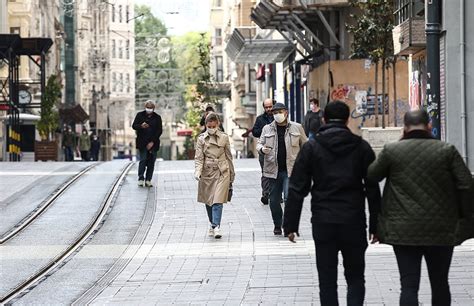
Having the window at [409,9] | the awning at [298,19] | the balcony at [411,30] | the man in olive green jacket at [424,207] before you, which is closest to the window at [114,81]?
the awning at [298,19]

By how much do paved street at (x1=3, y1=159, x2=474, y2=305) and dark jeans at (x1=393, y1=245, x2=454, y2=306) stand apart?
2.23 meters

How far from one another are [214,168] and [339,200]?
8.19 m

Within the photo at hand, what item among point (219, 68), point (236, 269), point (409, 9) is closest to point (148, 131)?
point (409, 9)

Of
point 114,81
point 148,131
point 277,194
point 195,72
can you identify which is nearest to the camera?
point 277,194

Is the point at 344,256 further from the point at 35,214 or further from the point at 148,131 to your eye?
the point at 148,131

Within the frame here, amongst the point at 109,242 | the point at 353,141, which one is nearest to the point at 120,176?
the point at 109,242

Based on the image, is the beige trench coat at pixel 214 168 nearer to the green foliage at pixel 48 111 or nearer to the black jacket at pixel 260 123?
the black jacket at pixel 260 123

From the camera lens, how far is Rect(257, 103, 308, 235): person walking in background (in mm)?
17609

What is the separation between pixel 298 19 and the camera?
45.9 metres

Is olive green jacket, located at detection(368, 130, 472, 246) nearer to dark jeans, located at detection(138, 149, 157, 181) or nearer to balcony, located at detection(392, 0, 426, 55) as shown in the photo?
dark jeans, located at detection(138, 149, 157, 181)

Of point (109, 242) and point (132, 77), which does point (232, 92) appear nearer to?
point (132, 77)

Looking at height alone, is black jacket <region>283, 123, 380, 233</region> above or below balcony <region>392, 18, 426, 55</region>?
below

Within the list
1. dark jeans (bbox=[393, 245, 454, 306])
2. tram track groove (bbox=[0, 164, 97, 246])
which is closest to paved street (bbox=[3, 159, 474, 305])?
tram track groove (bbox=[0, 164, 97, 246])

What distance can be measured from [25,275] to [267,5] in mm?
30341
